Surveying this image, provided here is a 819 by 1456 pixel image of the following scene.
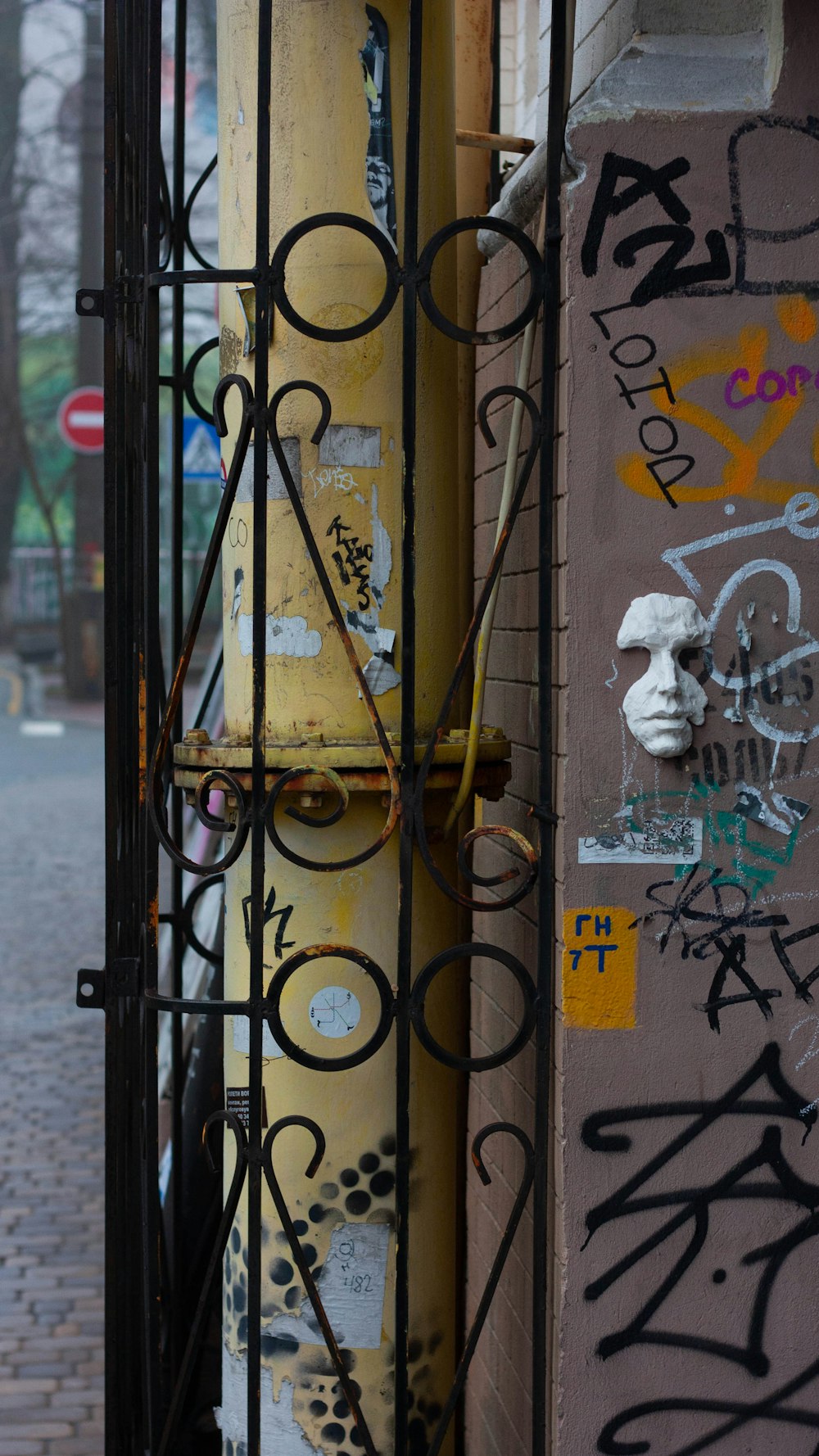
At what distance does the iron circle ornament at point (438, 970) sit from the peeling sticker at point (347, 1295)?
0.55m

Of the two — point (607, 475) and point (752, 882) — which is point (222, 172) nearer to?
point (607, 475)

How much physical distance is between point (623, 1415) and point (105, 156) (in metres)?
2.76

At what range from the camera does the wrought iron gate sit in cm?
254

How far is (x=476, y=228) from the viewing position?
2.52m

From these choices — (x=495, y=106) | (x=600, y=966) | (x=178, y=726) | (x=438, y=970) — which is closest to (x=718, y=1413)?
(x=600, y=966)

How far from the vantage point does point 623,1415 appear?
2.58 meters

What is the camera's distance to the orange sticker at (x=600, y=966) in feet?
8.40

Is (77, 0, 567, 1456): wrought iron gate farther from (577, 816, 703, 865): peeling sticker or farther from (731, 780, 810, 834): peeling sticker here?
(731, 780, 810, 834): peeling sticker

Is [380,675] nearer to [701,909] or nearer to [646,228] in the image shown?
[701,909]

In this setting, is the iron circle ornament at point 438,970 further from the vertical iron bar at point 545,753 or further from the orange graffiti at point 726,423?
the orange graffiti at point 726,423

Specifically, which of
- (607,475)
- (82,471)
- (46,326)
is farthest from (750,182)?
(46,326)

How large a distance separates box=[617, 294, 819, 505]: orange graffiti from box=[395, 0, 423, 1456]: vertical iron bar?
0.40 m

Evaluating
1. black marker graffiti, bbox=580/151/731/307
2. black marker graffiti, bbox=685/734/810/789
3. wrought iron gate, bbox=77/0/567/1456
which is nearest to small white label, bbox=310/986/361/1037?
wrought iron gate, bbox=77/0/567/1456

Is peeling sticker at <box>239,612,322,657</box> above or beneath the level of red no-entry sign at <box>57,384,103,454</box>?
beneath
